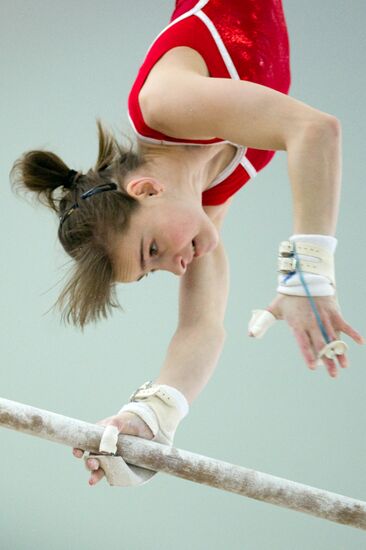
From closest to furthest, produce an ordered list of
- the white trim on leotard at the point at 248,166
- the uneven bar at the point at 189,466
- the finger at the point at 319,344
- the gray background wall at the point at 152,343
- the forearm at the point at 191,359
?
the finger at the point at 319,344 < the uneven bar at the point at 189,466 < the forearm at the point at 191,359 < the white trim on leotard at the point at 248,166 < the gray background wall at the point at 152,343

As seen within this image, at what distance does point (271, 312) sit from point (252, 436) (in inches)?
119

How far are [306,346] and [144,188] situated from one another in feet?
1.74

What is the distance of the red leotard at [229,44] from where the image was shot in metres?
1.87

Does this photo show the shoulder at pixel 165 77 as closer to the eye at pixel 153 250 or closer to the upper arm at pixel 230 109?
the upper arm at pixel 230 109

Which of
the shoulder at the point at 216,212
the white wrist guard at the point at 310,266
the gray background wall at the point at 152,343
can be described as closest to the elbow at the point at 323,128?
the white wrist guard at the point at 310,266

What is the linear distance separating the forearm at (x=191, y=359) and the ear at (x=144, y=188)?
0.36 metres

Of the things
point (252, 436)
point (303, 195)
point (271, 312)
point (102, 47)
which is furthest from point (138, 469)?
point (102, 47)

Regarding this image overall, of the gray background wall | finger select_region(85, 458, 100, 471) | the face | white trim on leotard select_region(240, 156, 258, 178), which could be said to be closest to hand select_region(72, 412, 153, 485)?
finger select_region(85, 458, 100, 471)

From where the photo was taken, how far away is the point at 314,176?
1.58 m

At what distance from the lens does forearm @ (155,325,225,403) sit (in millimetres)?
2000

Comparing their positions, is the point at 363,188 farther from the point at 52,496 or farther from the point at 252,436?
the point at 52,496

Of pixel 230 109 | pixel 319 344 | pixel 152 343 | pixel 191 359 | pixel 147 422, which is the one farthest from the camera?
pixel 152 343

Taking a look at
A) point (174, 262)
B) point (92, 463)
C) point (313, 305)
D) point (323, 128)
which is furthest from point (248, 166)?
point (92, 463)

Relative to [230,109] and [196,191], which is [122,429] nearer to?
[196,191]
